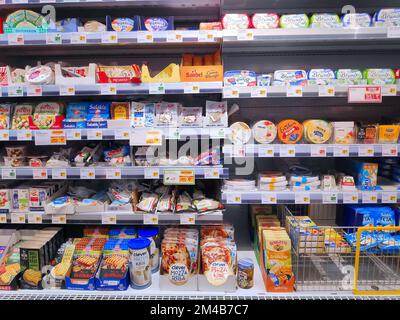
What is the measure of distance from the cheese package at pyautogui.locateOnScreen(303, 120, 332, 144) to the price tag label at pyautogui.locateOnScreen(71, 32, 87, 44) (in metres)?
1.67

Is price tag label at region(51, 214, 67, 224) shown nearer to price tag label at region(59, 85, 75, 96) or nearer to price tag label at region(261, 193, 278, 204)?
price tag label at region(59, 85, 75, 96)

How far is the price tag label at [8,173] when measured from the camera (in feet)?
7.93

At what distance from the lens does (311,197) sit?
7.70 ft

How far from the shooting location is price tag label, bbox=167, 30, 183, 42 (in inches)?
88.1

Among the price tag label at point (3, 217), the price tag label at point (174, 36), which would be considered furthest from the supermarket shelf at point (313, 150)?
the price tag label at point (3, 217)

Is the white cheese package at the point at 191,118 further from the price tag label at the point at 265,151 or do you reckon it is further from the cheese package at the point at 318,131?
the cheese package at the point at 318,131

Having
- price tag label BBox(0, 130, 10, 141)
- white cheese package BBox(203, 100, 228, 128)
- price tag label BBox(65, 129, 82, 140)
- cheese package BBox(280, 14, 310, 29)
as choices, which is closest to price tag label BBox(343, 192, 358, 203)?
white cheese package BBox(203, 100, 228, 128)

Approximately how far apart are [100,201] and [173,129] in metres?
0.78

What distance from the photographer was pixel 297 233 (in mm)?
2178

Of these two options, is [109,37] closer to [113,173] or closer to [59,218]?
[113,173]

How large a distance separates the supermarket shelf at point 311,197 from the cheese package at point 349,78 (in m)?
0.77

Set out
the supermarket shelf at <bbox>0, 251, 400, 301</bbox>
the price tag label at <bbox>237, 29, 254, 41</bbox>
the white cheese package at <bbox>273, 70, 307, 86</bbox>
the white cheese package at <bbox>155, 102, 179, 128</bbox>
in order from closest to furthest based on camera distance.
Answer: the supermarket shelf at <bbox>0, 251, 400, 301</bbox>
the price tag label at <bbox>237, 29, 254, 41</bbox>
the white cheese package at <bbox>273, 70, 307, 86</bbox>
the white cheese package at <bbox>155, 102, 179, 128</bbox>
